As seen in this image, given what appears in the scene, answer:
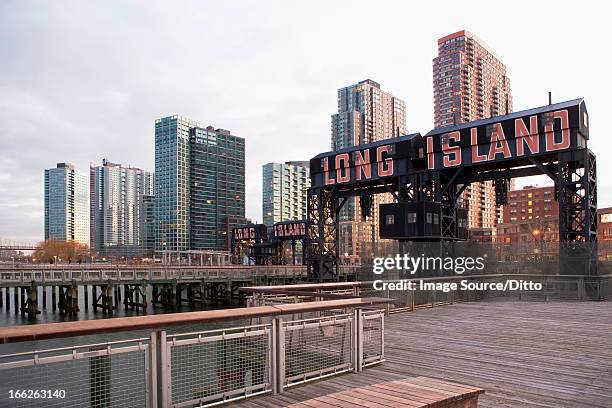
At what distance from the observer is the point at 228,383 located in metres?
7.61

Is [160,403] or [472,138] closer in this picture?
[160,403]

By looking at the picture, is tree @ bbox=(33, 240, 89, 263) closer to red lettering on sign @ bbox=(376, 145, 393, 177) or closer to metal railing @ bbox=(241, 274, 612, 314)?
red lettering on sign @ bbox=(376, 145, 393, 177)

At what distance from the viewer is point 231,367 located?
7879 mm

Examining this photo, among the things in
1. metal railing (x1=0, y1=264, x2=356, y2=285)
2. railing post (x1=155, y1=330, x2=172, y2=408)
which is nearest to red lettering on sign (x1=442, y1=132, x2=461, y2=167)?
metal railing (x1=0, y1=264, x2=356, y2=285)

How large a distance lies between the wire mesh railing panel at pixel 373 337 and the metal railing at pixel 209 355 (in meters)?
0.02

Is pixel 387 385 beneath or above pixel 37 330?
beneath

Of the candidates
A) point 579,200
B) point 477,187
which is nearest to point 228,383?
point 579,200

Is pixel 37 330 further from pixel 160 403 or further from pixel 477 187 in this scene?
pixel 477 187

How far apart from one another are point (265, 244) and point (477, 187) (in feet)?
374

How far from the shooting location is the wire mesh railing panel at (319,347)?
7.50 meters

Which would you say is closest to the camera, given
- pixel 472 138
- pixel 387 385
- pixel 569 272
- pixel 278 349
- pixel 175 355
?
pixel 387 385

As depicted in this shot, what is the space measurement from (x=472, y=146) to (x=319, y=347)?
30.7 m

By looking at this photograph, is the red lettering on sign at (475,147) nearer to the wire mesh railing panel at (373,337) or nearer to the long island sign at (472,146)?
the long island sign at (472,146)

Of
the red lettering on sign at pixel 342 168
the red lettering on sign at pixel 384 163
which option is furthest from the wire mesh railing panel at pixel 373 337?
the red lettering on sign at pixel 342 168
